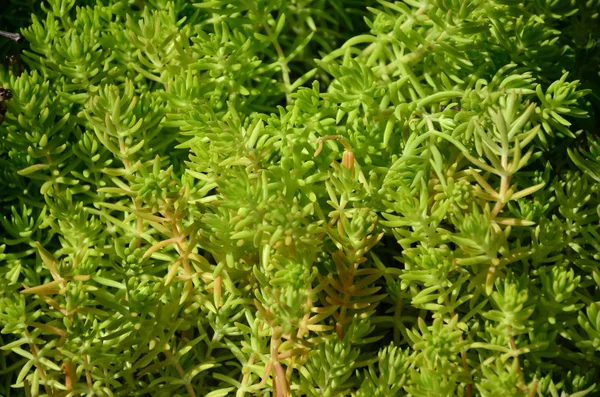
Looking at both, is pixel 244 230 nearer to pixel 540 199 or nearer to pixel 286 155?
pixel 286 155

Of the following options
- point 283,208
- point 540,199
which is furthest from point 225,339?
point 540,199

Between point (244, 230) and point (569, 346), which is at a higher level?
point (244, 230)

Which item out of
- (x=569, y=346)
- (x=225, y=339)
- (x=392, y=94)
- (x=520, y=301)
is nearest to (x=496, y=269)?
(x=520, y=301)

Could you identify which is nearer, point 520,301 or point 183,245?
point 520,301

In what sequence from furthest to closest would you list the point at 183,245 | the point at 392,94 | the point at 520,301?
the point at 392,94, the point at 183,245, the point at 520,301

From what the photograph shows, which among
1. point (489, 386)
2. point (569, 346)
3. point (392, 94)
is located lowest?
point (569, 346)

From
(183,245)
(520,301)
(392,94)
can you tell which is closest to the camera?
(520,301)
